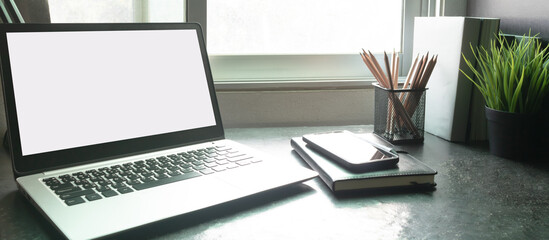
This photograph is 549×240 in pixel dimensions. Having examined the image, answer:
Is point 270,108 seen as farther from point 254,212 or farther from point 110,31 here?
point 254,212

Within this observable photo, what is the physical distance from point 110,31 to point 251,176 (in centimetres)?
36

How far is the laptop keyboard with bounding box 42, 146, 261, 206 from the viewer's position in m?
0.69

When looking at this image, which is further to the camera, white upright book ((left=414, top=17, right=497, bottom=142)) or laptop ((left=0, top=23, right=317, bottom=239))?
white upright book ((left=414, top=17, right=497, bottom=142))

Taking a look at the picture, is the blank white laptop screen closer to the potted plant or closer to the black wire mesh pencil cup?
the black wire mesh pencil cup

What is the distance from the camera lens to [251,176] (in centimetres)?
→ 78

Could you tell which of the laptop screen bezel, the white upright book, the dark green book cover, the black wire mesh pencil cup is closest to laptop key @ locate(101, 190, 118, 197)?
the laptop screen bezel

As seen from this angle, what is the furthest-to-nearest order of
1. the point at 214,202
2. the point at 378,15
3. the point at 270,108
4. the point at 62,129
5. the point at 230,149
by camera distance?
1. the point at 378,15
2. the point at 270,108
3. the point at 230,149
4. the point at 62,129
5. the point at 214,202

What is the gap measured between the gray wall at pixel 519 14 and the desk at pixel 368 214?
0.34m

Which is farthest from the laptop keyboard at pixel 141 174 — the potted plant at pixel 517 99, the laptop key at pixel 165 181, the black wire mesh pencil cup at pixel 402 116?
the potted plant at pixel 517 99

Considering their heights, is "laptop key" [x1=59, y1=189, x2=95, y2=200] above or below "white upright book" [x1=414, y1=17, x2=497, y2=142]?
below

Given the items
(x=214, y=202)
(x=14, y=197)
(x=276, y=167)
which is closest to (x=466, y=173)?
(x=276, y=167)

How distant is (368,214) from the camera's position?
2.31 ft

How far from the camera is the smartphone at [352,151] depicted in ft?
2.65

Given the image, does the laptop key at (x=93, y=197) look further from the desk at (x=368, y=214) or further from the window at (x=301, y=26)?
the window at (x=301, y=26)
